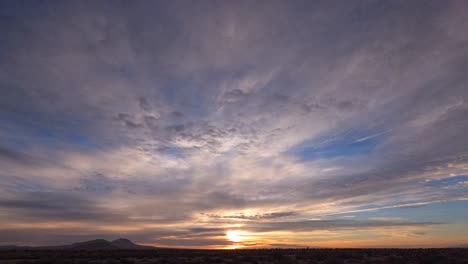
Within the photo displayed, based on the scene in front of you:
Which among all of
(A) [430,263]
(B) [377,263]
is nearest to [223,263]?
(B) [377,263]

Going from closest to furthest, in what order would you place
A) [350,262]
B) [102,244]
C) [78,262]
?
[78,262] < [350,262] < [102,244]

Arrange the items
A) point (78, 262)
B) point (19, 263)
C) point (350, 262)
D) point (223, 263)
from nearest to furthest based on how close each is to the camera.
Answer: point (19, 263), point (78, 262), point (223, 263), point (350, 262)

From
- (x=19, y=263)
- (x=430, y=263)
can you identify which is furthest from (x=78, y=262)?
(x=430, y=263)

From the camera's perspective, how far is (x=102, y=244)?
199375 millimetres

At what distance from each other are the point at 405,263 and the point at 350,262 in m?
7.09

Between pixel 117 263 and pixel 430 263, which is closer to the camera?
pixel 117 263

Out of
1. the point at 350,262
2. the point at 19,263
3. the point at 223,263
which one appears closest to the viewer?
the point at 19,263

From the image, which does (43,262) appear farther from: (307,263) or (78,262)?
(307,263)

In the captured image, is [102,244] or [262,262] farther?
[102,244]

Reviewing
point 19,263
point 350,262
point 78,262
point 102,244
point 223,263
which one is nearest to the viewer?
point 19,263

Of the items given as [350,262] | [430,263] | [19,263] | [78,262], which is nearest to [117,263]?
[78,262]

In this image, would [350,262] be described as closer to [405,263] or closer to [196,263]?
[405,263]

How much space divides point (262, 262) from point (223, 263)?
5.74 m

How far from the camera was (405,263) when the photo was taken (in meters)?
42.3
